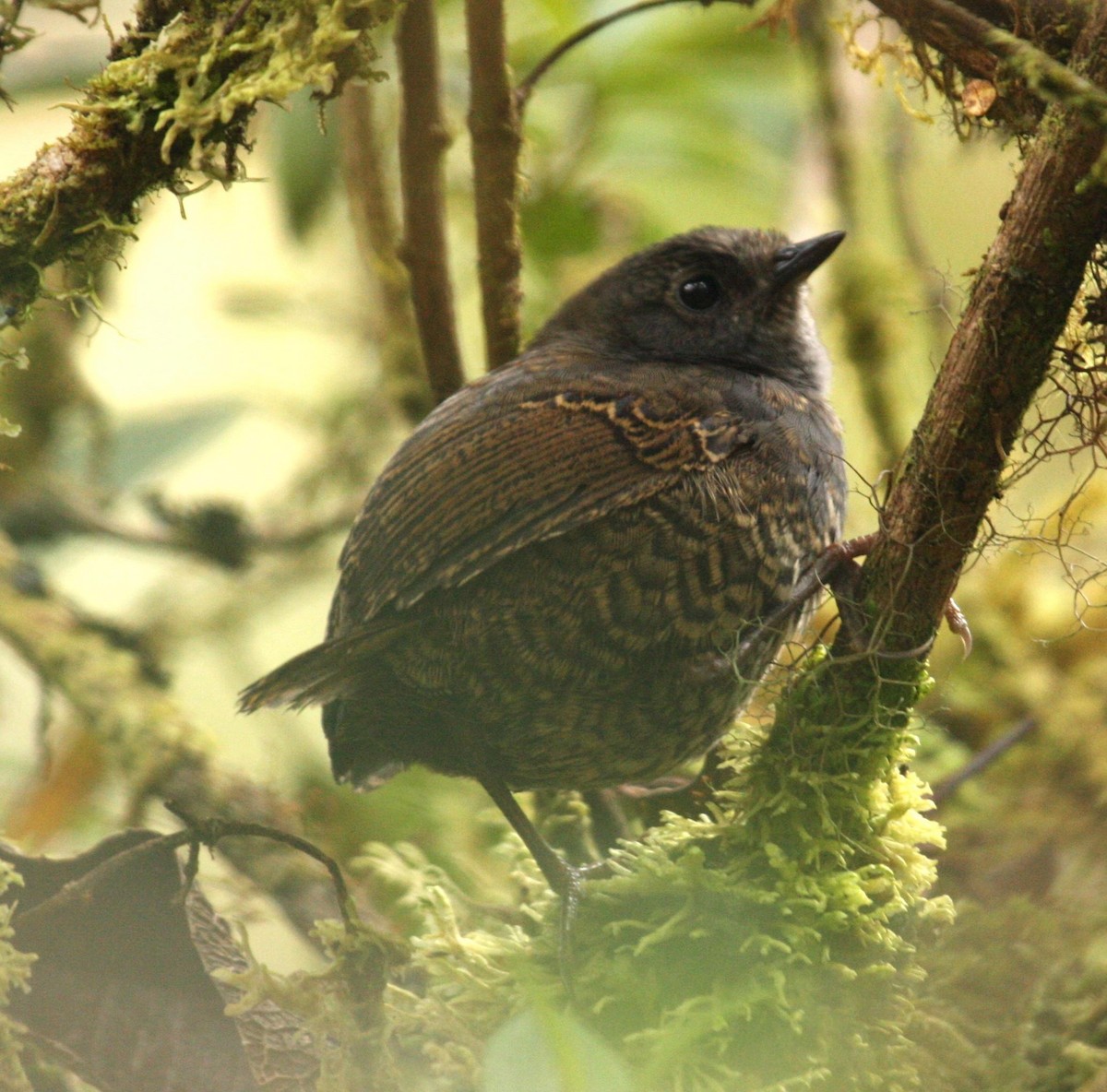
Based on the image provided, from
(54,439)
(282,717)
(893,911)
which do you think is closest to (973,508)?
(893,911)

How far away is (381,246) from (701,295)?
3.86 ft

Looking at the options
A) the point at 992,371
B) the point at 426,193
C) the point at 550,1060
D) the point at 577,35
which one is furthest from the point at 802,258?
the point at 550,1060

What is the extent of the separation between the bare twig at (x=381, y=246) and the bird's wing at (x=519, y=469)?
1124 mm

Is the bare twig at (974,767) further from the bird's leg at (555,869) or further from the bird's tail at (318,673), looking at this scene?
the bird's tail at (318,673)

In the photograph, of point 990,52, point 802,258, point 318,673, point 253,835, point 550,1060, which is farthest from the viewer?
point 802,258

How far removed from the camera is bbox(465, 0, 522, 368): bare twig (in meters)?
2.04

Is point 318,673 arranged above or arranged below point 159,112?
below

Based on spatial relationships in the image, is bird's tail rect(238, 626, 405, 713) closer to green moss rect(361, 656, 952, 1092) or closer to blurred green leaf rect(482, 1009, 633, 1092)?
green moss rect(361, 656, 952, 1092)

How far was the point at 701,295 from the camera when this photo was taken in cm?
240

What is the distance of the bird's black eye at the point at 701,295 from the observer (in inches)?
94.7

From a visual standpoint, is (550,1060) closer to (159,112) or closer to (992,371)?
(992,371)

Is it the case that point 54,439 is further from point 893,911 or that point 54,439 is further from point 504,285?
point 893,911

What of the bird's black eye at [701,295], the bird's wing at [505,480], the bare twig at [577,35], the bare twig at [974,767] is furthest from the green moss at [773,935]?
the bare twig at [577,35]

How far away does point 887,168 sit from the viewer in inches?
139
